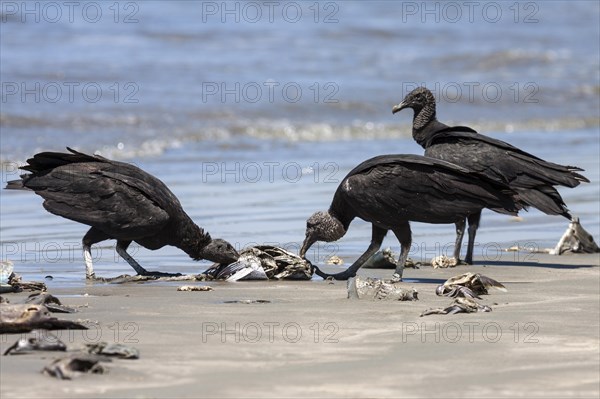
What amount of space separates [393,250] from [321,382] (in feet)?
12.9

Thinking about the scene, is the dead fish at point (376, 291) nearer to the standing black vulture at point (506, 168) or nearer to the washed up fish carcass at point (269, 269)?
the washed up fish carcass at point (269, 269)

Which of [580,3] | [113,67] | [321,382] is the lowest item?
[321,382]

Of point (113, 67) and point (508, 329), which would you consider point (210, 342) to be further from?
point (113, 67)

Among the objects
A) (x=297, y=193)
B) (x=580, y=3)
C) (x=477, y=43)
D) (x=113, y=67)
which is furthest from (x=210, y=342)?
(x=580, y=3)

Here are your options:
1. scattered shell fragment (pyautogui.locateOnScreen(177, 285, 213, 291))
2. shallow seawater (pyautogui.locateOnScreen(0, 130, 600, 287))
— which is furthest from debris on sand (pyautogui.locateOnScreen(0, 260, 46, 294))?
scattered shell fragment (pyautogui.locateOnScreen(177, 285, 213, 291))

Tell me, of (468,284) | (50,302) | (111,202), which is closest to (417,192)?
(468,284)

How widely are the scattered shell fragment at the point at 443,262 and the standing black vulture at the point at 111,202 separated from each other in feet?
4.57

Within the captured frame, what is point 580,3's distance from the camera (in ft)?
114

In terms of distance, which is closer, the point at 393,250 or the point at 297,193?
the point at 393,250

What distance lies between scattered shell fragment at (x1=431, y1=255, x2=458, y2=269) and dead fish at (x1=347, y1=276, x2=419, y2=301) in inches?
59.4

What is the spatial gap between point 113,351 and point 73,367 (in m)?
0.28

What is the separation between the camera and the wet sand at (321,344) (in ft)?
14.0

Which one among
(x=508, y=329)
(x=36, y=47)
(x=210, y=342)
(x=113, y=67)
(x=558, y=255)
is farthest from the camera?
(x=36, y=47)

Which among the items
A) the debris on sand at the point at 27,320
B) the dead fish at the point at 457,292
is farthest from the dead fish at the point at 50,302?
the dead fish at the point at 457,292
